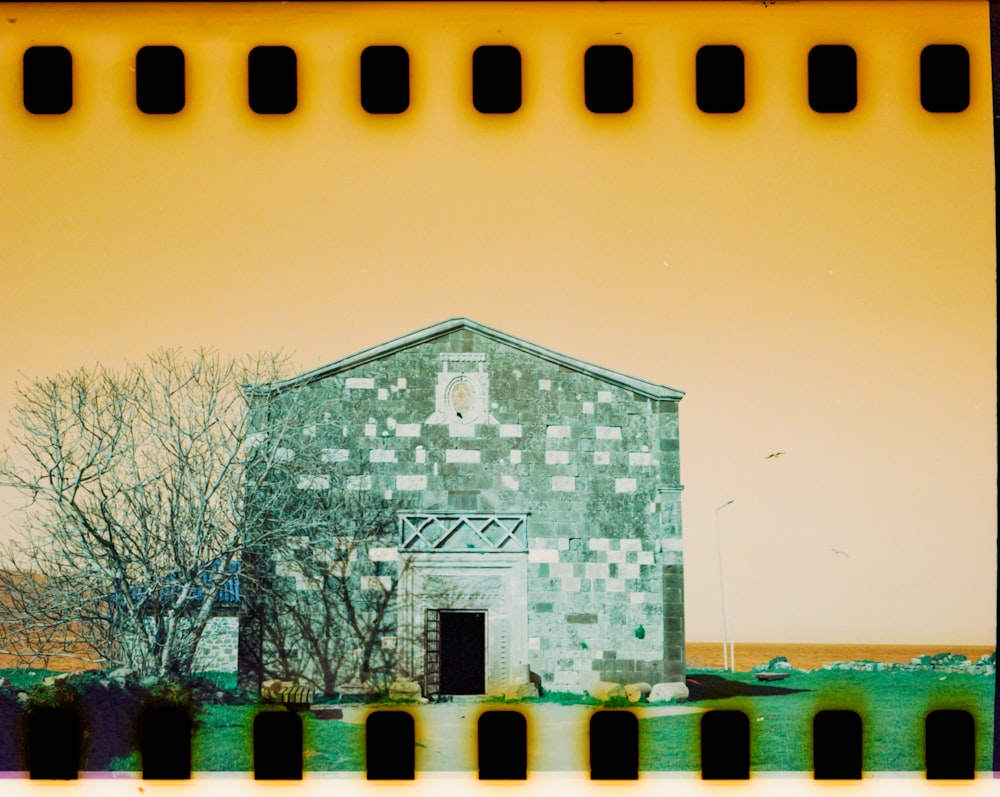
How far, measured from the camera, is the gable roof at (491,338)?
20547 millimetres

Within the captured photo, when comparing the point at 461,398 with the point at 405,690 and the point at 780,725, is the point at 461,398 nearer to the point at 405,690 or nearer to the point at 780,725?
the point at 405,690

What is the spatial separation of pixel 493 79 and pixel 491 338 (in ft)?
24.2

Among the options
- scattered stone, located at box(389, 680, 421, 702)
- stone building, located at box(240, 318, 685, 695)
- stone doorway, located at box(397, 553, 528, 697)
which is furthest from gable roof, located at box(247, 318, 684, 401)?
scattered stone, located at box(389, 680, 421, 702)

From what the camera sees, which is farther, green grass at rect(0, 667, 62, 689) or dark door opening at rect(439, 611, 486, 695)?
dark door opening at rect(439, 611, 486, 695)

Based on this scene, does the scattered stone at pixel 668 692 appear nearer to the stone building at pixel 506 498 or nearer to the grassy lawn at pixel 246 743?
the stone building at pixel 506 498

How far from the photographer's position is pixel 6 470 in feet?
61.1

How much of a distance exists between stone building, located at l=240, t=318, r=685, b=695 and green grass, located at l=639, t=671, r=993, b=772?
62.7 inches

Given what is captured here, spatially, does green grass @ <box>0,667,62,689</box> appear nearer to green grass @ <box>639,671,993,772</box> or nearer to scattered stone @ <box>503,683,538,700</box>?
scattered stone @ <box>503,683,538,700</box>

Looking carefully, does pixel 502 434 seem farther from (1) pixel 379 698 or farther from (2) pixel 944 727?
(2) pixel 944 727

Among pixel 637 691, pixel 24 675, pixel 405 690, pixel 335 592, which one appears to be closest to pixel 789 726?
pixel 637 691

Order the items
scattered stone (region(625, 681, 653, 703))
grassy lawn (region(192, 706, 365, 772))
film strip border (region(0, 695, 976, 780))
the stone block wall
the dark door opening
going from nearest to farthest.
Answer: film strip border (region(0, 695, 976, 780))
grassy lawn (region(192, 706, 365, 772))
the stone block wall
scattered stone (region(625, 681, 653, 703))
the dark door opening

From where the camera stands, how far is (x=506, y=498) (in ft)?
68.3

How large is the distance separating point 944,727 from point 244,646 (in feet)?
33.3

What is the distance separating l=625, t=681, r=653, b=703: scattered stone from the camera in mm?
20172
